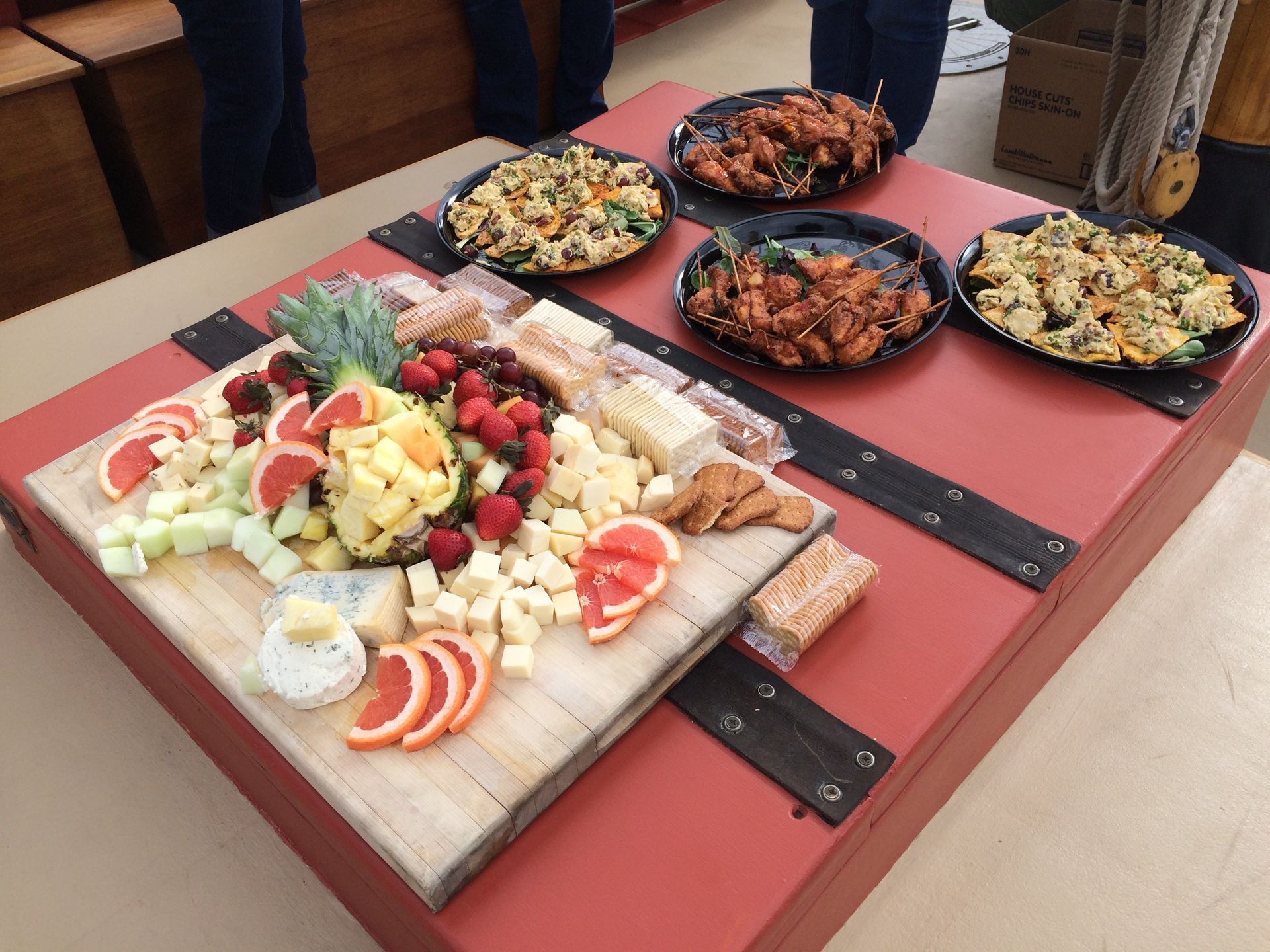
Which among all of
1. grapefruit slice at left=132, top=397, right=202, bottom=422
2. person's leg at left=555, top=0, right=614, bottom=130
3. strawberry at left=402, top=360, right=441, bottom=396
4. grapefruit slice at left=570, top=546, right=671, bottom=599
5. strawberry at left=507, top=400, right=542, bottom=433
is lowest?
person's leg at left=555, top=0, right=614, bottom=130

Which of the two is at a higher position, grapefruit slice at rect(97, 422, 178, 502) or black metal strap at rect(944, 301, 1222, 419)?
grapefruit slice at rect(97, 422, 178, 502)

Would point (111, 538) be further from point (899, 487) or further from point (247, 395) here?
point (899, 487)

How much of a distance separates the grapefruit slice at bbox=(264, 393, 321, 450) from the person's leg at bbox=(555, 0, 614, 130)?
2.89 meters

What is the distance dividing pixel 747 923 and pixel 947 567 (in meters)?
0.62

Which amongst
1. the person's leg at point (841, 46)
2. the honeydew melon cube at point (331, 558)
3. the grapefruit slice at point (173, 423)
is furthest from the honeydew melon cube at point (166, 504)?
the person's leg at point (841, 46)

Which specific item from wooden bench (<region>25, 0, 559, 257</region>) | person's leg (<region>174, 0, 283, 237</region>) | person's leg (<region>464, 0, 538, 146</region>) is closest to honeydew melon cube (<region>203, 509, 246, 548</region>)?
wooden bench (<region>25, 0, 559, 257</region>)

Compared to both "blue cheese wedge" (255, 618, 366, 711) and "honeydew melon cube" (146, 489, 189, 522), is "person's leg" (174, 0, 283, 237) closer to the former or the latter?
"honeydew melon cube" (146, 489, 189, 522)

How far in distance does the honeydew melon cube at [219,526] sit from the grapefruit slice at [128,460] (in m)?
0.20

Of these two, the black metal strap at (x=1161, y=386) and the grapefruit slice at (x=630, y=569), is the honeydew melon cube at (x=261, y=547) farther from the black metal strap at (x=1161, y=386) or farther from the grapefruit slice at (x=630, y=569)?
the black metal strap at (x=1161, y=386)

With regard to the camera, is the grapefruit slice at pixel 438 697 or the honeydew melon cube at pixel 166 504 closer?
the grapefruit slice at pixel 438 697

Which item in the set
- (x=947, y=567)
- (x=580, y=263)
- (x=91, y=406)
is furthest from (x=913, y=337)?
(x=91, y=406)

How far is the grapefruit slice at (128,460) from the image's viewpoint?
1.51 metres

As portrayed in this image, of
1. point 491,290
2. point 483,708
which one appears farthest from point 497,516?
point 491,290

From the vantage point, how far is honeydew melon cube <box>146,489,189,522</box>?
4.71 feet
